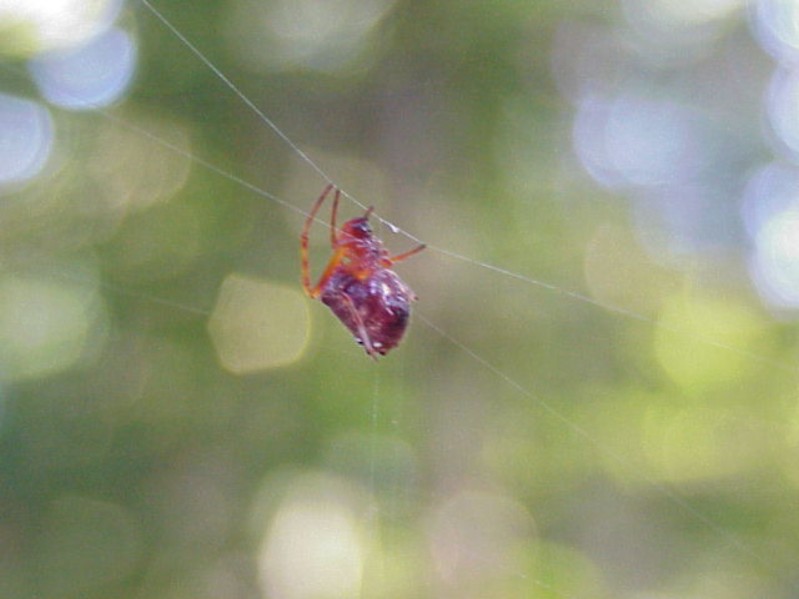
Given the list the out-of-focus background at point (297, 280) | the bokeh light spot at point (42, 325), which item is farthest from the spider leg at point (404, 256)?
the bokeh light spot at point (42, 325)

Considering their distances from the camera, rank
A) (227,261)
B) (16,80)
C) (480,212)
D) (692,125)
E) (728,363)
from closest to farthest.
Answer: (16,80)
(227,261)
(480,212)
(692,125)
(728,363)

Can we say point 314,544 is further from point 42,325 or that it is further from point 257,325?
point 42,325

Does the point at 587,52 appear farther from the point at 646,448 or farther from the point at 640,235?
the point at 646,448

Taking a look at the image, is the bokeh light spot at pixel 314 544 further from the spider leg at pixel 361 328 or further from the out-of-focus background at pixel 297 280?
the spider leg at pixel 361 328

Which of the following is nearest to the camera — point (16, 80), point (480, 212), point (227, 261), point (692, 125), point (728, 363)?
point (16, 80)

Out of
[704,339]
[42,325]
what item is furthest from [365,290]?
[704,339]

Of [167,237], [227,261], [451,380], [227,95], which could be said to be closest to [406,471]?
[451,380]
